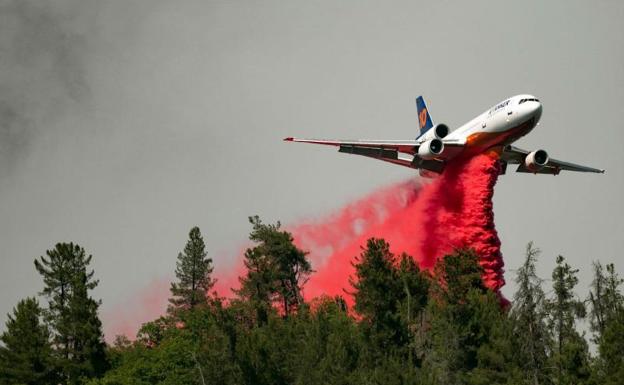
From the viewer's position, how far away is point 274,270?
358 feet

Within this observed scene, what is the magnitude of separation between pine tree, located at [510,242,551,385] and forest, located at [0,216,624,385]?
0.08m

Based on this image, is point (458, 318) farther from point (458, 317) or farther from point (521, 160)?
point (521, 160)

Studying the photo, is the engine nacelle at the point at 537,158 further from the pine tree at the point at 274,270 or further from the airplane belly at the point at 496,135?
the pine tree at the point at 274,270

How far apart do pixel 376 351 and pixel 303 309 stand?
58.9 ft

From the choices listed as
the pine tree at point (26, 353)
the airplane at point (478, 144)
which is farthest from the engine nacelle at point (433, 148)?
the pine tree at point (26, 353)

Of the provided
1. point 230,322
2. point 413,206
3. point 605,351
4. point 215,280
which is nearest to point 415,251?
point 413,206

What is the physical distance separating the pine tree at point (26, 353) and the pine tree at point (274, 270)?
2627 cm

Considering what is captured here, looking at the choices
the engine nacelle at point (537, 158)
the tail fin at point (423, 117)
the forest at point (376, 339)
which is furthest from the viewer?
Result: the tail fin at point (423, 117)

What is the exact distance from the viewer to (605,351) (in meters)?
64.8

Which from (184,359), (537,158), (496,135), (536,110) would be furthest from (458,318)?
(184,359)

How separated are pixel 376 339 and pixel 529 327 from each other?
360 inches

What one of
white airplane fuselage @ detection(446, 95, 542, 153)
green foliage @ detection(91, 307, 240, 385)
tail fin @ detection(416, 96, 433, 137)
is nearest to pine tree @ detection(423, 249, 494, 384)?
white airplane fuselage @ detection(446, 95, 542, 153)

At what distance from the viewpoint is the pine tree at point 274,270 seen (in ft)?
356

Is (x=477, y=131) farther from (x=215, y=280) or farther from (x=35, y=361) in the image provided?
(x=215, y=280)
